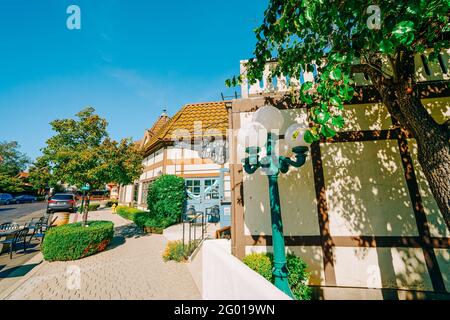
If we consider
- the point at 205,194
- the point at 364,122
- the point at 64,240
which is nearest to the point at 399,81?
the point at 364,122

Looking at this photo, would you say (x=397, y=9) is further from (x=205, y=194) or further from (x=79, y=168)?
(x=205, y=194)

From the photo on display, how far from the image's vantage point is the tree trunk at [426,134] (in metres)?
2.38

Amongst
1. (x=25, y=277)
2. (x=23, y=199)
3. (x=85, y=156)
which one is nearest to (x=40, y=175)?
(x=85, y=156)

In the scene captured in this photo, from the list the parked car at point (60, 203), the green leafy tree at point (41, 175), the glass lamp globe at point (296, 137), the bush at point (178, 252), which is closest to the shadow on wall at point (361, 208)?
the glass lamp globe at point (296, 137)

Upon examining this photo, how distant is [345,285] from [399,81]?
12.3ft

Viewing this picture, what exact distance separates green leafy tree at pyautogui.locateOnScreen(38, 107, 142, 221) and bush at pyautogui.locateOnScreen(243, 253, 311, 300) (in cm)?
583

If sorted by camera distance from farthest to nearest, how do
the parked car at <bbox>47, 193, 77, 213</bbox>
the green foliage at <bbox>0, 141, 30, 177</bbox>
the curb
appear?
the green foliage at <bbox>0, 141, 30, 177</bbox> → the parked car at <bbox>47, 193, 77, 213</bbox> → the curb

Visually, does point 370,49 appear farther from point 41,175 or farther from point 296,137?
point 41,175

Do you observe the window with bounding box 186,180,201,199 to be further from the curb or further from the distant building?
the curb

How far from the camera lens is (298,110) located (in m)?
4.36

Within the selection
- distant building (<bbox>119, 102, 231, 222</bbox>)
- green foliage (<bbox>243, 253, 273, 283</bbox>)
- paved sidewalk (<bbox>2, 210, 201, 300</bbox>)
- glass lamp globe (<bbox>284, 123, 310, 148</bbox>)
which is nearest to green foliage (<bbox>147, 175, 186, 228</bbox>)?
distant building (<bbox>119, 102, 231, 222</bbox>)

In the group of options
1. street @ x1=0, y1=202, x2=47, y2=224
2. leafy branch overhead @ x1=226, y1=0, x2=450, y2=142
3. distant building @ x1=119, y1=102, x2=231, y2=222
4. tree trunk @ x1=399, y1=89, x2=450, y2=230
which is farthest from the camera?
street @ x1=0, y1=202, x2=47, y2=224

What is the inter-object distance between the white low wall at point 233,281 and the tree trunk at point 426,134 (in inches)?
98.2

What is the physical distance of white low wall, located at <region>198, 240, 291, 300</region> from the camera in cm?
184
